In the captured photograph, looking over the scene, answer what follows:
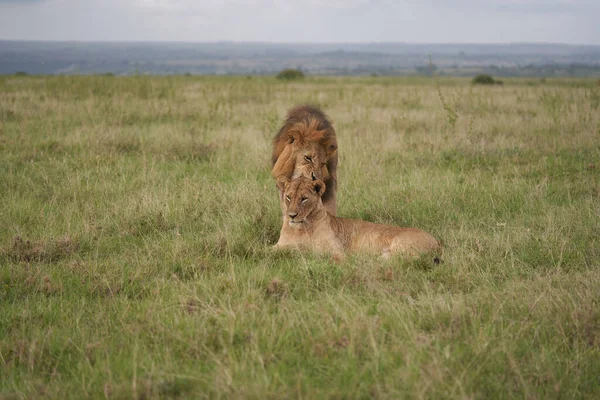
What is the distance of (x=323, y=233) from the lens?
589 centimetres

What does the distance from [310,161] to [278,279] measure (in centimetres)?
186

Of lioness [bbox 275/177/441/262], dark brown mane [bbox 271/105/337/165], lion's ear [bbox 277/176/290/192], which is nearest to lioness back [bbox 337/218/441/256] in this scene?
lioness [bbox 275/177/441/262]

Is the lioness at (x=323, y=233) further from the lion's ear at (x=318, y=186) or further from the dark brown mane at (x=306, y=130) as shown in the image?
the dark brown mane at (x=306, y=130)

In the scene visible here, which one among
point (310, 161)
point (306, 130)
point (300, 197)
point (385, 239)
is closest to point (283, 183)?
point (300, 197)

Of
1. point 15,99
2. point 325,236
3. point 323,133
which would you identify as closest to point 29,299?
point 325,236

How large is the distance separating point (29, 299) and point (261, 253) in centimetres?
224

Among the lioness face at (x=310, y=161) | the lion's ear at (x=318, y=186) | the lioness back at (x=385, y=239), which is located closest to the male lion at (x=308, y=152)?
the lioness face at (x=310, y=161)

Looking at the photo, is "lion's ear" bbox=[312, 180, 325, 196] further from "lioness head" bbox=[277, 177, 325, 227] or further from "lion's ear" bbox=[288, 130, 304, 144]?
"lion's ear" bbox=[288, 130, 304, 144]

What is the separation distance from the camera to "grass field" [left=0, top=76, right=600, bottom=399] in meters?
3.43

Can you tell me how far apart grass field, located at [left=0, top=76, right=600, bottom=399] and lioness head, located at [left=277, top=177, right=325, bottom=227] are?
1.68 feet

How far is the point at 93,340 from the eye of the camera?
3932 mm

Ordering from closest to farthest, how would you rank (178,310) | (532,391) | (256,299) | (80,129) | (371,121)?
1. (532,391)
2. (178,310)
3. (256,299)
4. (80,129)
5. (371,121)

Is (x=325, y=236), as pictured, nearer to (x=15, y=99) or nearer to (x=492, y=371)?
(x=492, y=371)

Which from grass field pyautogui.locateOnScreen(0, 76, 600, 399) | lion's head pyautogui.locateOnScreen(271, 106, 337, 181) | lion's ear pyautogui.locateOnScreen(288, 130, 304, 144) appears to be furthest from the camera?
lion's ear pyautogui.locateOnScreen(288, 130, 304, 144)
